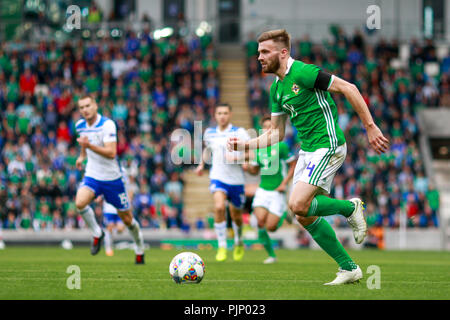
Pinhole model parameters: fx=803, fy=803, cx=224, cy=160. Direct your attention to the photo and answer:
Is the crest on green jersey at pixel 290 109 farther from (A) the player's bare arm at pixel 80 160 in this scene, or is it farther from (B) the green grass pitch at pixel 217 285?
(A) the player's bare arm at pixel 80 160

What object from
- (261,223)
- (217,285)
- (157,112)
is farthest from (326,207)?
(157,112)

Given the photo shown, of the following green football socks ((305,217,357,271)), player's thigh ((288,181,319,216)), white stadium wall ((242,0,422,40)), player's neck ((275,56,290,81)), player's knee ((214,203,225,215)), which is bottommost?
player's knee ((214,203,225,215))

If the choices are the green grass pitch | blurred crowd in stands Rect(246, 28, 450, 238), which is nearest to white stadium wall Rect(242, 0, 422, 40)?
blurred crowd in stands Rect(246, 28, 450, 238)

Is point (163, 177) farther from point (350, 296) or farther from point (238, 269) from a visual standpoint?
point (350, 296)

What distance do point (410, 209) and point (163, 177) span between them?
7776mm

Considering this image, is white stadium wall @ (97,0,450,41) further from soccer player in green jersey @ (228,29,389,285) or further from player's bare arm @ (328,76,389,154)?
player's bare arm @ (328,76,389,154)

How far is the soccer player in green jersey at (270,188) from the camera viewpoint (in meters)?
14.0

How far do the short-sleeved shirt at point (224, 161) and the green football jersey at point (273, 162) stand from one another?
0.44 metres

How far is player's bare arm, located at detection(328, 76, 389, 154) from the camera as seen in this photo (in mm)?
7664

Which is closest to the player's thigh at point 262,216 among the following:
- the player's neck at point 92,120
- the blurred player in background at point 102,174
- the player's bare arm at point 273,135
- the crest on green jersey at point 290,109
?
the blurred player in background at point 102,174

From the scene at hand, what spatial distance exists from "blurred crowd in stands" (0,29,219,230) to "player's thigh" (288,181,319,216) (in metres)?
16.1

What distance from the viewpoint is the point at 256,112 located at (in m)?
28.0

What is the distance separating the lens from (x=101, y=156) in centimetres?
1251

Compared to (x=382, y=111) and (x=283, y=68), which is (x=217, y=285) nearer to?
(x=283, y=68)
